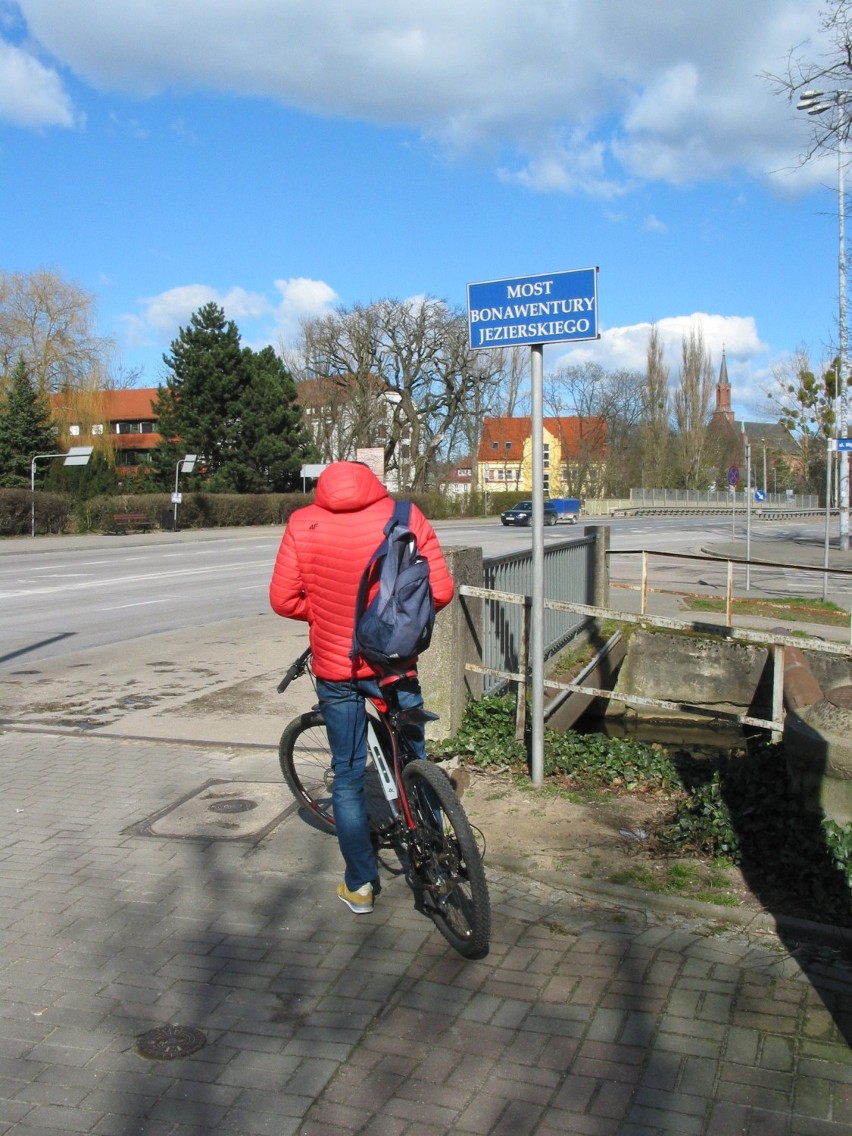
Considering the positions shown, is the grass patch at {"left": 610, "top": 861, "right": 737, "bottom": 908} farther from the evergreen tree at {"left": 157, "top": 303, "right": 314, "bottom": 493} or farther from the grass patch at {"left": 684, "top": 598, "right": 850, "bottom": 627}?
the evergreen tree at {"left": 157, "top": 303, "right": 314, "bottom": 493}

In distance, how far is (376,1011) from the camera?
11.5ft

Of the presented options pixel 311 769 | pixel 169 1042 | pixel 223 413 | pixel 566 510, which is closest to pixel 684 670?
pixel 311 769

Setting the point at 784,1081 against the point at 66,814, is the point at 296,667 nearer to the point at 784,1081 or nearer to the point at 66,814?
the point at 66,814

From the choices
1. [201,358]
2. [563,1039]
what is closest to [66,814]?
[563,1039]

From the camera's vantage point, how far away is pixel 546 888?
14.9 ft

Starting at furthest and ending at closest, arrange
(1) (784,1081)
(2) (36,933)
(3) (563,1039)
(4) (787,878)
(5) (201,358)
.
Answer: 1. (5) (201,358)
2. (4) (787,878)
3. (2) (36,933)
4. (3) (563,1039)
5. (1) (784,1081)

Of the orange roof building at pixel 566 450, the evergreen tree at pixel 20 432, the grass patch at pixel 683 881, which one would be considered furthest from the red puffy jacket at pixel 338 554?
the orange roof building at pixel 566 450

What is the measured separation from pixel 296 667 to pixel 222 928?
4.06 feet

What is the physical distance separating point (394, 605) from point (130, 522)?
42761mm

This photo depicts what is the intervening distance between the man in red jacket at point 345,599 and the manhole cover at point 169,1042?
3.34 feet

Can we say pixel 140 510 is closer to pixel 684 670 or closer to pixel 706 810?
pixel 684 670

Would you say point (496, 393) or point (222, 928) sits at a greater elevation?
point (496, 393)

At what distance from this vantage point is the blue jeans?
4.18 meters

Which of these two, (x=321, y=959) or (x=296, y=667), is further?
(x=296, y=667)
